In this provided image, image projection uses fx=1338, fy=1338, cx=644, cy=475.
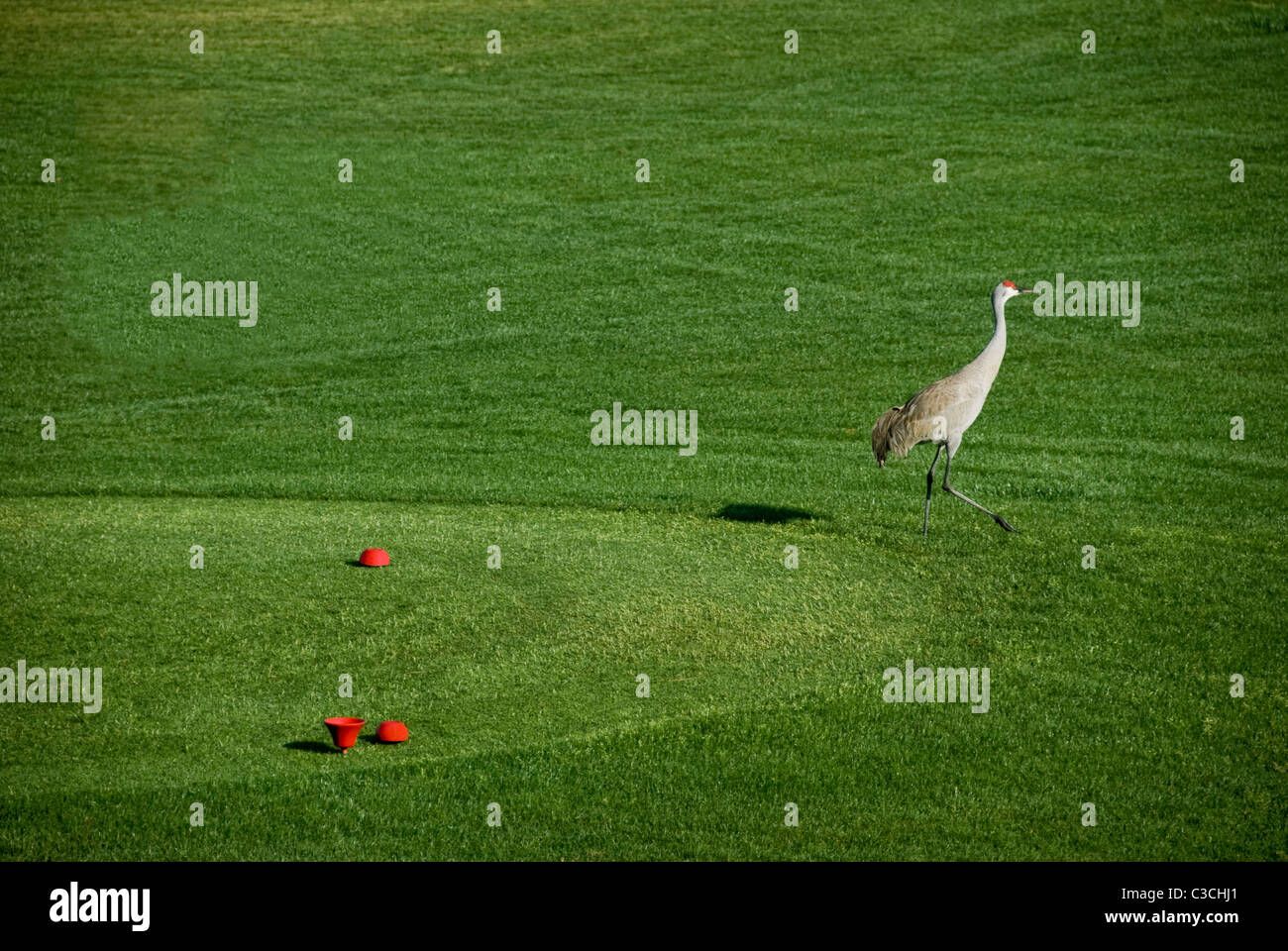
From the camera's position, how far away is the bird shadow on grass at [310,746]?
38.9ft

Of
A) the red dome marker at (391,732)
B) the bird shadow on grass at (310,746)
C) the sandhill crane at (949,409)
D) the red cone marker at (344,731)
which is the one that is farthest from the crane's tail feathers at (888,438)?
the bird shadow on grass at (310,746)

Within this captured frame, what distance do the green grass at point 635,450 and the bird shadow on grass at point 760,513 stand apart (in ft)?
0.80

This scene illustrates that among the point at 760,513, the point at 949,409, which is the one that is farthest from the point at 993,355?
the point at 760,513

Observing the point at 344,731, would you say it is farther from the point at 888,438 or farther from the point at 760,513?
the point at 888,438

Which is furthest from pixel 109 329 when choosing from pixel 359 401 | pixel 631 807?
pixel 631 807

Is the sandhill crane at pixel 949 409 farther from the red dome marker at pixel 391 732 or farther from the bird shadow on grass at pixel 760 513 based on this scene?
the red dome marker at pixel 391 732

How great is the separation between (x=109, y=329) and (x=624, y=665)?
64.2ft

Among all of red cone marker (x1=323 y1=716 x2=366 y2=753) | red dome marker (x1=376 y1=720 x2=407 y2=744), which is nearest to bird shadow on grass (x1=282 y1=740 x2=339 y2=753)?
red cone marker (x1=323 y1=716 x2=366 y2=753)

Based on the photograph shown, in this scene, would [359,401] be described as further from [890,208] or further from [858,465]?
[890,208]

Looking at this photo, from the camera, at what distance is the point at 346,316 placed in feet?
97.3

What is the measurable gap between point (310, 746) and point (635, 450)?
11604mm

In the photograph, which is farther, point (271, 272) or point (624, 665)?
point (271, 272)

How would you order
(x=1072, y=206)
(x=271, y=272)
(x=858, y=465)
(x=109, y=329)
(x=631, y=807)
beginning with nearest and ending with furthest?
(x=631, y=807), (x=858, y=465), (x=109, y=329), (x=271, y=272), (x=1072, y=206)

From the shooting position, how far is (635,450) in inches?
898
